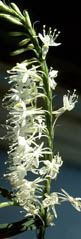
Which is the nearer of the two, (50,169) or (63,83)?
(50,169)

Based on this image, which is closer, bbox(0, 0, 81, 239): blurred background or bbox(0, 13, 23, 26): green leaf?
bbox(0, 13, 23, 26): green leaf

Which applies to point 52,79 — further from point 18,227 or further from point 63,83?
point 63,83

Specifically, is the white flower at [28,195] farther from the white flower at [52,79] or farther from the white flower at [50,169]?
the white flower at [52,79]

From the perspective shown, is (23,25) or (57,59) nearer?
(23,25)

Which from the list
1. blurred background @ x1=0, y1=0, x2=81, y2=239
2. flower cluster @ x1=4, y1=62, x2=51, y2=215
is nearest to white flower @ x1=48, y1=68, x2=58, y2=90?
flower cluster @ x1=4, y1=62, x2=51, y2=215

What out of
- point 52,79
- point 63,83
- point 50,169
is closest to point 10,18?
point 52,79

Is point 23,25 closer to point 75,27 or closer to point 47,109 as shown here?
point 47,109

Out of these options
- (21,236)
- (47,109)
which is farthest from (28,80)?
→ (21,236)

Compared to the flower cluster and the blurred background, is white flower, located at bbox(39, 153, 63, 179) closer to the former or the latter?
the flower cluster

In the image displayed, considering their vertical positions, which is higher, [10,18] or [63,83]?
[63,83]
